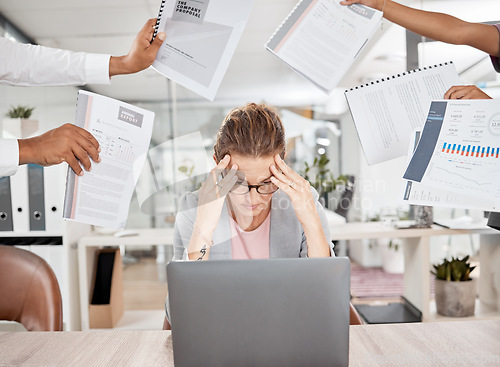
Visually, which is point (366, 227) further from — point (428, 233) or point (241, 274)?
point (241, 274)

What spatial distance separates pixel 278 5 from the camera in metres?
3.05

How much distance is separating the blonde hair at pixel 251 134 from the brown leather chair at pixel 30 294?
58cm

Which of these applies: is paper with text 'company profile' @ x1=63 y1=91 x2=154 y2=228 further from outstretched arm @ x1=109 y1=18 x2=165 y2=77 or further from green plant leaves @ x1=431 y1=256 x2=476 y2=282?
green plant leaves @ x1=431 y1=256 x2=476 y2=282

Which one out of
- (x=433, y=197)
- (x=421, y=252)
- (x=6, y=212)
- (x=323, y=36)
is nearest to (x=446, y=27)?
(x=323, y=36)

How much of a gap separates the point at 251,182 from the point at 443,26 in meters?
0.71

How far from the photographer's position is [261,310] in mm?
703

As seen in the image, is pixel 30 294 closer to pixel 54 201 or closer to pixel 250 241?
pixel 250 241

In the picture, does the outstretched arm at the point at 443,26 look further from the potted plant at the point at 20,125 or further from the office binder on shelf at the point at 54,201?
the potted plant at the point at 20,125

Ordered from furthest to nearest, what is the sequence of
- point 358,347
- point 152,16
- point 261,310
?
point 152,16, point 358,347, point 261,310

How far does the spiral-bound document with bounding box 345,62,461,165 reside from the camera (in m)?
1.33

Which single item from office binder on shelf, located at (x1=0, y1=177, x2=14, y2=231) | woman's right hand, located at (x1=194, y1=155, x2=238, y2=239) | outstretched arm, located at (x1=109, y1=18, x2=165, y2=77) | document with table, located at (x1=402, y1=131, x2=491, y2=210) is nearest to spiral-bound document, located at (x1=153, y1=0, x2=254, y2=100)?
outstretched arm, located at (x1=109, y1=18, x2=165, y2=77)

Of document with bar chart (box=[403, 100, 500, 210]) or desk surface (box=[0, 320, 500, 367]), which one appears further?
document with bar chart (box=[403, 100, 500, 210])

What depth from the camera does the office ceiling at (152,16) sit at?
10.1ft

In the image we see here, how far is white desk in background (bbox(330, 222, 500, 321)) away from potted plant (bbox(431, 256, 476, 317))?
8 centimetres
